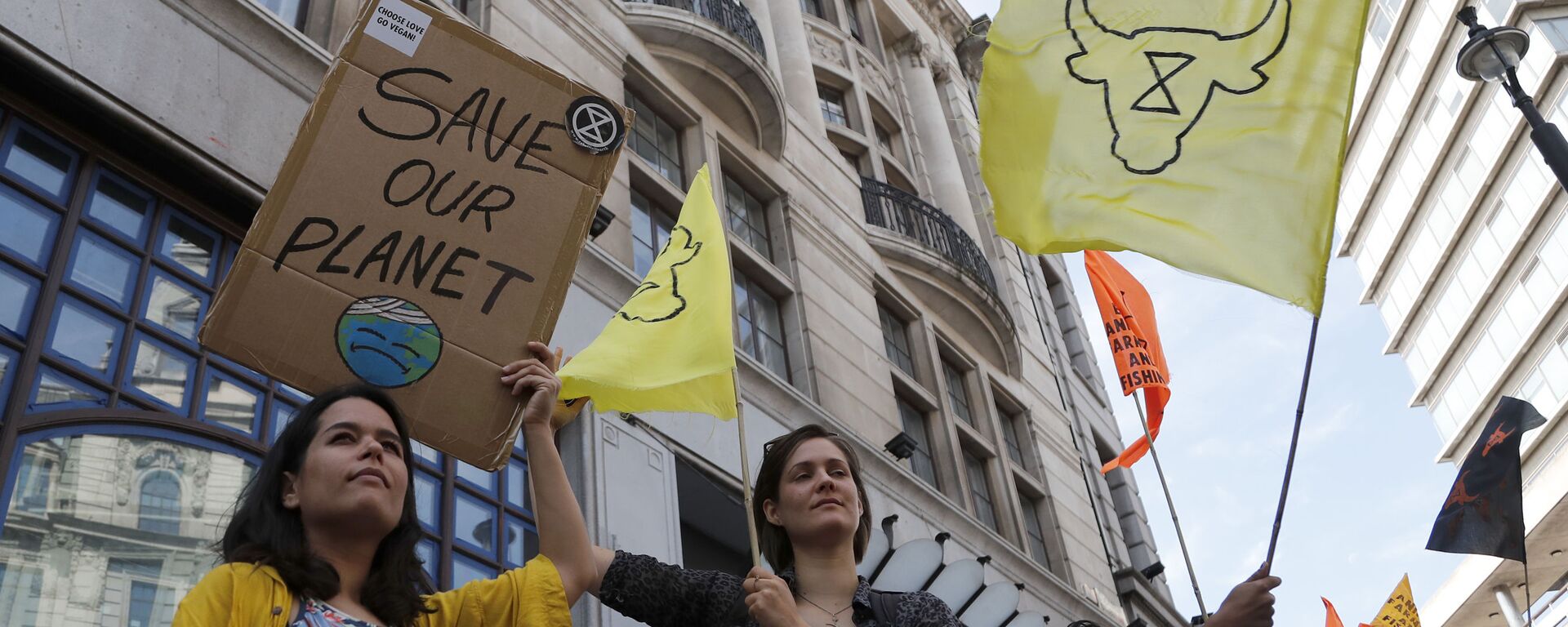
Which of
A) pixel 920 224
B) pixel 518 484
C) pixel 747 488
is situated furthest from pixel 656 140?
pixel 747 488

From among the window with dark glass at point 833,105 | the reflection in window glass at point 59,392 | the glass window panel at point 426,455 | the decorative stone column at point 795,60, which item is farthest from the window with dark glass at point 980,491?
the reflection in window glass at point 59,392

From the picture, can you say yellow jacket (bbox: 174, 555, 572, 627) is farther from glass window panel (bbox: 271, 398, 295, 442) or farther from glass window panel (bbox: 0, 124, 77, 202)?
glass window panel (bbox: 0, 124, 77, 202)

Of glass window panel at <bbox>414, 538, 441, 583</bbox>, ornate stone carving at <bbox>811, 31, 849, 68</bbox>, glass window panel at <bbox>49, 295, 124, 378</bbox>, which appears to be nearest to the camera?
glass window panel at <bbox>49, 295, 124, 378</bbox>

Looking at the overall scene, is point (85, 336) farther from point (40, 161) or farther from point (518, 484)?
point (518, 484)

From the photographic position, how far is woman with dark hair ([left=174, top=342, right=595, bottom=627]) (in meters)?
3.36

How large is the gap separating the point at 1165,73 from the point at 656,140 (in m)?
9.08

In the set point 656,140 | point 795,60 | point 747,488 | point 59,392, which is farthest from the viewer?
point 795,60

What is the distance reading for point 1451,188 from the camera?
51.3m

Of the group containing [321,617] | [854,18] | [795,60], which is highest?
[854,18]

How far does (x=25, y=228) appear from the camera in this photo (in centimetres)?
631

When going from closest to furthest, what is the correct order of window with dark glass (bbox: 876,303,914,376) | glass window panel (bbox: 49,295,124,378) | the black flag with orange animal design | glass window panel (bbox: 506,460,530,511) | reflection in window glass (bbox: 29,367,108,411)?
1. reflection in window glass (bbox: 29,367,108,411)
2. glass window panel (bbox: 49,295,124,378)
3. glass window panel (bbox: 506,460,530,511)
4. the black flag with orange animal design
5. window with dark glass (bbox: 876,303,914,376)

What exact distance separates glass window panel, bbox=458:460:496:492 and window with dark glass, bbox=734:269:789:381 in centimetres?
486

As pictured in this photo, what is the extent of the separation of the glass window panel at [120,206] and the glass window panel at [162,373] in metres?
0.67

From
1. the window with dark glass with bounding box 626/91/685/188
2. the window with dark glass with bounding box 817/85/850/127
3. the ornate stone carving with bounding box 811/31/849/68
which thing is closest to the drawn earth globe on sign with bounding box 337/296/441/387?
the window with dark glass with bounding box 626/91/685/188
